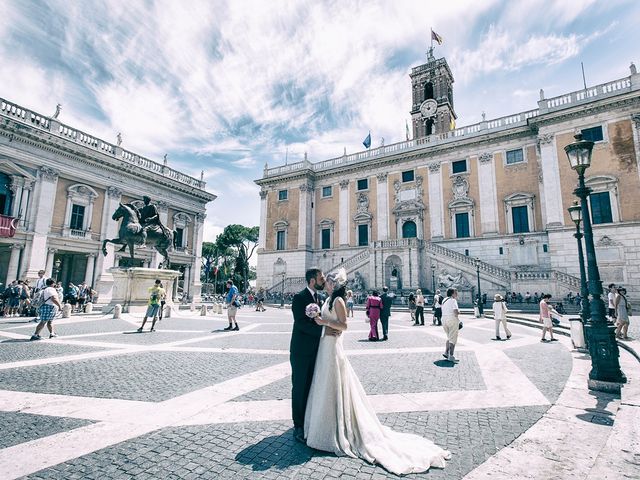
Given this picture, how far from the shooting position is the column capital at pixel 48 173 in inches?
894

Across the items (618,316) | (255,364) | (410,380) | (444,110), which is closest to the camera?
(410,380)

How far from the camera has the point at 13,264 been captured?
2092 cm

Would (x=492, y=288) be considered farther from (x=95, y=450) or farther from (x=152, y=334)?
(x=95, y=450)

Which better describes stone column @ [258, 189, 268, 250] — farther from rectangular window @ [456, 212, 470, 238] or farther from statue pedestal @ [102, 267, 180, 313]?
statue pedestal @ [102, 267, 180, 313]

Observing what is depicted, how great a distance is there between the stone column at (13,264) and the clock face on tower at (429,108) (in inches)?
1576

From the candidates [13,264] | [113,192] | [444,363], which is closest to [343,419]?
[444,363]

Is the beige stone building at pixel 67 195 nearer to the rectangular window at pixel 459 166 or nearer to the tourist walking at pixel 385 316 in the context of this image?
the tourist walking at pixel 385 316

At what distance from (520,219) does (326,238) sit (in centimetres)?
1880

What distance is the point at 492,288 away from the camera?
79.6 feet

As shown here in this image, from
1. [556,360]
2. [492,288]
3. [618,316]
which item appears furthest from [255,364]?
[492,288]

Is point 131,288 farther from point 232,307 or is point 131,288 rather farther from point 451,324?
point 451,324

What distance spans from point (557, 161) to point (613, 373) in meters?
25.9

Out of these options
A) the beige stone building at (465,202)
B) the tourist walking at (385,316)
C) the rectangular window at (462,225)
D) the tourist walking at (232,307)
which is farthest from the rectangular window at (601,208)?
the tourist walking at (232,307)

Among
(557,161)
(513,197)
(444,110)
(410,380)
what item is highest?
(444,110)
